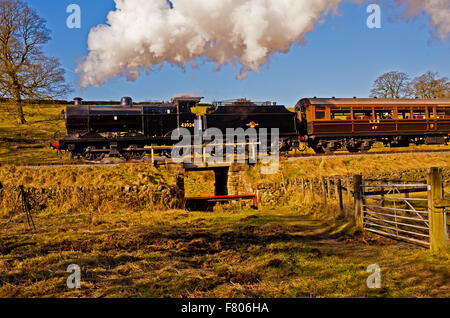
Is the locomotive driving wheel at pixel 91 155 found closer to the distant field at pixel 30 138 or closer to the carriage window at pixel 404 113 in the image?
the distant field at pixel 30 138

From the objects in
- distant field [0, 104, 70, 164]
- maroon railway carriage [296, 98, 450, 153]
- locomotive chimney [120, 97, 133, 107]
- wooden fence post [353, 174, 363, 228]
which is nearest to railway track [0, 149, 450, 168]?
maroon railway carriage [296, 98, 450, 153]

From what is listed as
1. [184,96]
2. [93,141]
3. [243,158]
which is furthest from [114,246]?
[184,96]

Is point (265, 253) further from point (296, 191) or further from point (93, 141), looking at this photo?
point (93, 141)

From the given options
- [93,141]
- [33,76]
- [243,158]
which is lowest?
→ [243,158]

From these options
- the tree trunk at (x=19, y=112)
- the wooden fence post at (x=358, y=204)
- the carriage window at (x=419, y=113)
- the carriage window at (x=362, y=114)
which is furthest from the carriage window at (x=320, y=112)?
A: the tree trunk at (x=19, y=112)

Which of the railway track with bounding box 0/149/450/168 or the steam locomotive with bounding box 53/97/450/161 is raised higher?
the steam locomotive with bounding box 53/97/450/161

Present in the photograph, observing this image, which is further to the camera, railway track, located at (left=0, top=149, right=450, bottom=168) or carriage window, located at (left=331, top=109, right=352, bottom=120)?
carriage window, located at (left=331, top=109, right=352, bottom=120)

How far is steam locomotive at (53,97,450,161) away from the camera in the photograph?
19703 millimetres

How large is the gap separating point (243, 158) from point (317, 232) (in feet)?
31.7

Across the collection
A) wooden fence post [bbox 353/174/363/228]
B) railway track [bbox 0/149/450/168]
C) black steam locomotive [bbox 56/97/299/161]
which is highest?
black steam locomotive [bbox 56/97/299/161]

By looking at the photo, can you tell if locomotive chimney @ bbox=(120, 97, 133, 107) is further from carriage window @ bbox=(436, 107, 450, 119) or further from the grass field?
carriage window @ bbox=(436, 107, 450, 119)

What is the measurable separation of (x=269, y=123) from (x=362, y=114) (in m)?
6.67

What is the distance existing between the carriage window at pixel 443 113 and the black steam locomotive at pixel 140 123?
1135 cm
